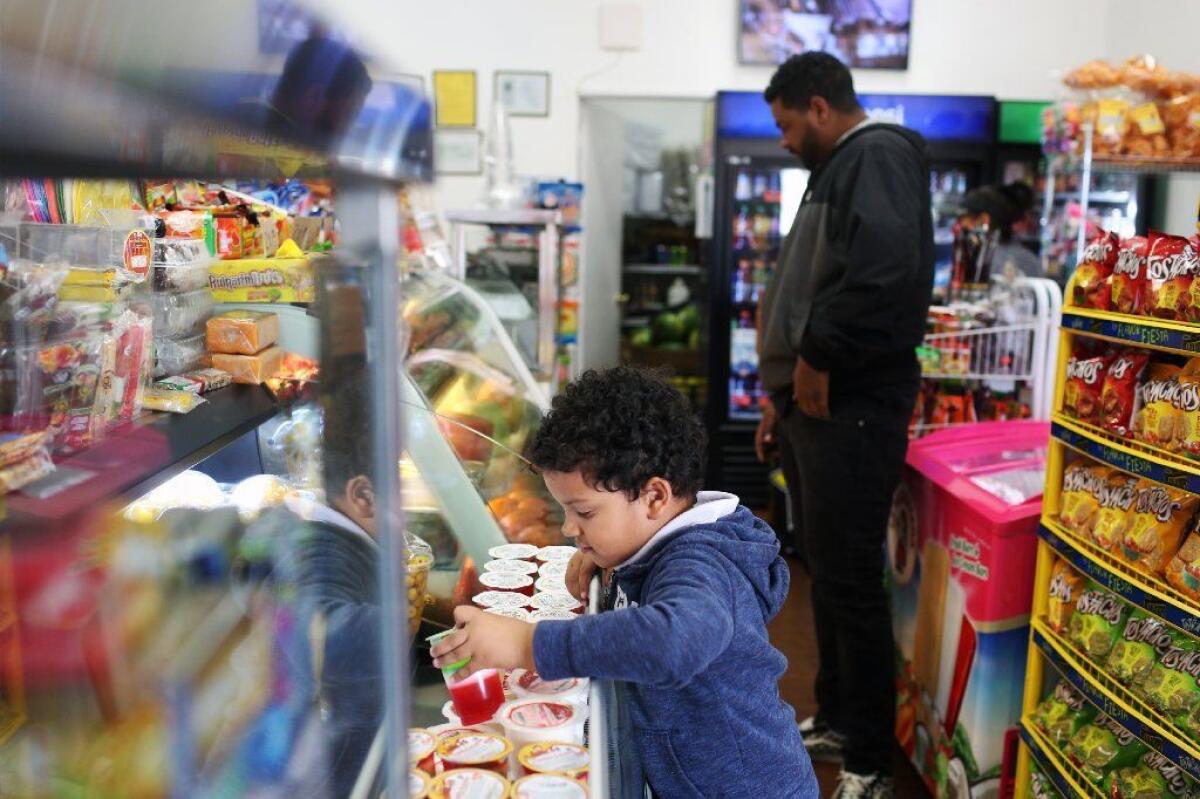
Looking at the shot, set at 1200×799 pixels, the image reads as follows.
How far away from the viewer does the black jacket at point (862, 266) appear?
8.92 feet

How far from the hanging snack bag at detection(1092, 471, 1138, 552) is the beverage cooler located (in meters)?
3.62

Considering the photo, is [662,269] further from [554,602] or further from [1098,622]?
[554,602]

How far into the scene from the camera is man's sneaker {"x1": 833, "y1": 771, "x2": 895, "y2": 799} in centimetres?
282

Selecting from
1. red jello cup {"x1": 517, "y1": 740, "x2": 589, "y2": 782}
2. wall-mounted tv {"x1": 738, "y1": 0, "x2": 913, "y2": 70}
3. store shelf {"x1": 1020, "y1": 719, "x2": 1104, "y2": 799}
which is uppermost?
wall-mounted tv {"x1": 738, "y1": 0, "x2": 913, "y2": 70}

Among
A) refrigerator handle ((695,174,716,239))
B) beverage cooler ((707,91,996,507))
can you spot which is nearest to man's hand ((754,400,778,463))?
beverage cooler ((707,91,996,507))

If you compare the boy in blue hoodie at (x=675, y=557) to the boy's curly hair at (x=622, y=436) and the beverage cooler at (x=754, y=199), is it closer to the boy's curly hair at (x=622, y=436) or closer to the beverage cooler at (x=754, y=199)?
the boy's curly hair at (x=622, y=436)

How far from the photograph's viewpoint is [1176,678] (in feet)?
6.69

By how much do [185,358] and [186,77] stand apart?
0.99 m

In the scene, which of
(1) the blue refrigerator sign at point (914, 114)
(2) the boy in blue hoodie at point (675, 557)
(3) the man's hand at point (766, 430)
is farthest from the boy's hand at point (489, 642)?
(1) the blue refrigerator sign at point (914, 114)

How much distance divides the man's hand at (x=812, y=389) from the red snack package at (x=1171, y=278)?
2.66 ft

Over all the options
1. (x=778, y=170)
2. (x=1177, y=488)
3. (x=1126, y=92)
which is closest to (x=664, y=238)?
(x=778, y=170)

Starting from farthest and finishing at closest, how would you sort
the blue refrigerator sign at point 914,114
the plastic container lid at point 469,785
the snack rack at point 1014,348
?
1. the blue refrigerator sign at point 914,114
2. the snack rack at point 1014,348
3. the plastic container lid at point 469,785

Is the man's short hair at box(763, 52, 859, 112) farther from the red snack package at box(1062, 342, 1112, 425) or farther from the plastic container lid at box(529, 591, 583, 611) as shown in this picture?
the plastic container lid at box(529, 591, 583, 611)

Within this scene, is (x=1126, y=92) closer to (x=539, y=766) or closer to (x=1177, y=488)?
(x=1177, y=488)
